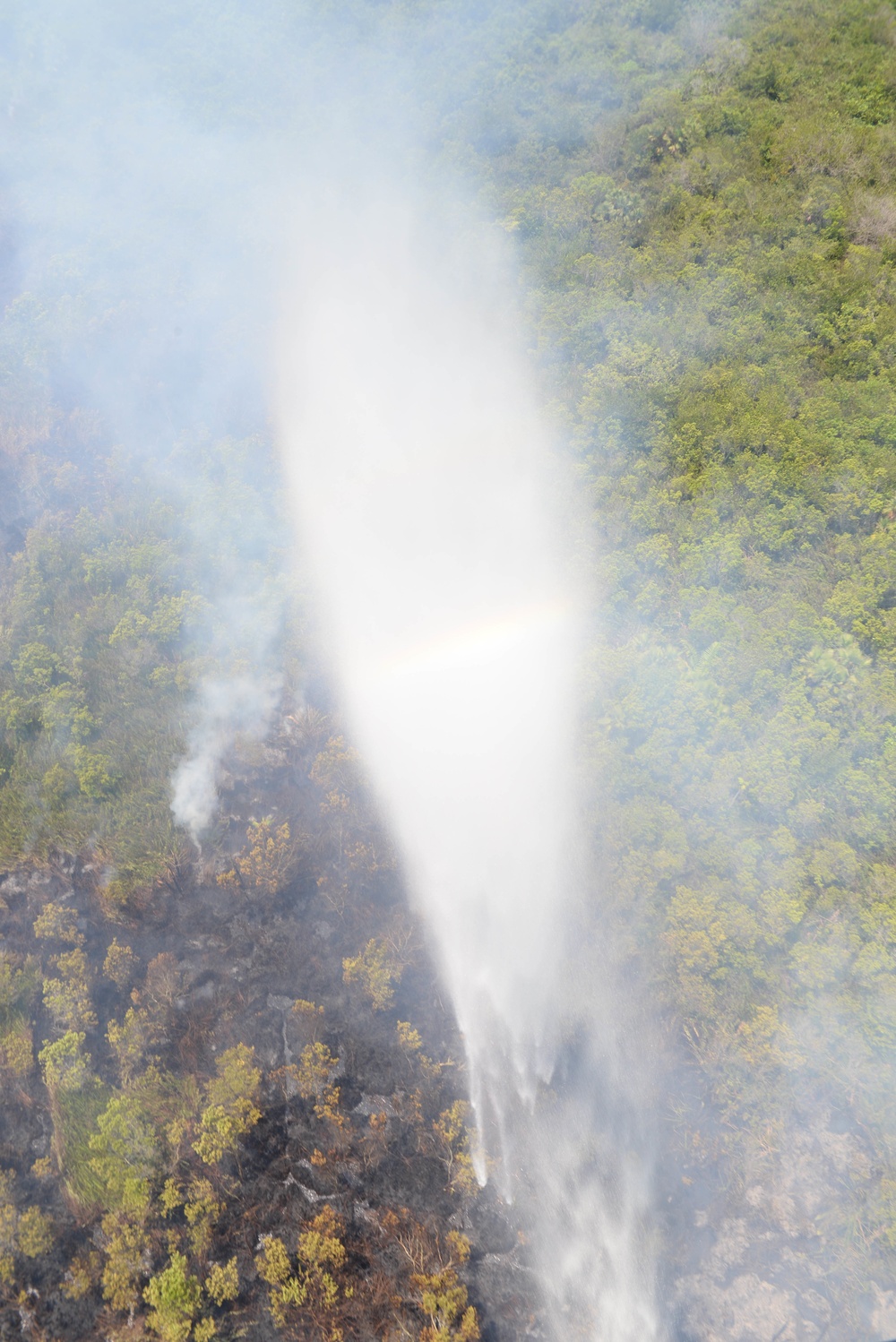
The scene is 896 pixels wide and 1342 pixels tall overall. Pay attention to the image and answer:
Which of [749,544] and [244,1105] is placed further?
[749,544]

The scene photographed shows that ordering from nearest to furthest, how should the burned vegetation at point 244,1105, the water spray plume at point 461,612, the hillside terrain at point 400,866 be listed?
1. the burned vegetation at point 244,1105
2. the hillside terrain at point 400,866
3. the water spray plume at point 461,612

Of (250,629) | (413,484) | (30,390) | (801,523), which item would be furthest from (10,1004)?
(801,523)

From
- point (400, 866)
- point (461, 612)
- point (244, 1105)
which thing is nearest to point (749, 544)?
point (461, 612)

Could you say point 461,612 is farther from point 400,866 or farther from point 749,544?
point 749,544

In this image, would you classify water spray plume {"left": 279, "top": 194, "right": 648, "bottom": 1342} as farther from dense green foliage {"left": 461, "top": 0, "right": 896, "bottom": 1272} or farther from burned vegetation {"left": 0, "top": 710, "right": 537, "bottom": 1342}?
dense green foliage {"left": 461, "top": 0, "right": 896, "bottom": 1272}

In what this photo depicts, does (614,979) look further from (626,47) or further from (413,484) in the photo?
(626,47)

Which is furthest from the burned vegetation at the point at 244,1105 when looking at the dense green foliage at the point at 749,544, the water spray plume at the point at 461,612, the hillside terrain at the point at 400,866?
the dense green foliage at the point at 749,544

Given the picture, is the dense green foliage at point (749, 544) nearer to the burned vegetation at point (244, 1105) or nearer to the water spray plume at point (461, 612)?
the water spray plume at point (461, 612)
